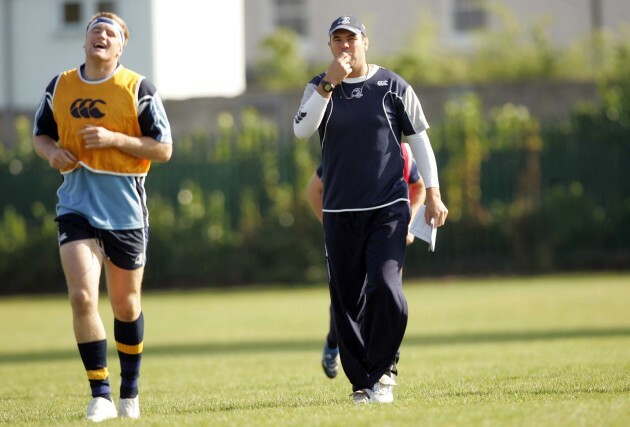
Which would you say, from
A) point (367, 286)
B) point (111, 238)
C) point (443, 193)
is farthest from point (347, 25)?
point (443, 193)

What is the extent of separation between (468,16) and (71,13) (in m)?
11.0

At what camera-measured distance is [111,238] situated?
7262 mm

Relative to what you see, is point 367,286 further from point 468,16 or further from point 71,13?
point 468,16

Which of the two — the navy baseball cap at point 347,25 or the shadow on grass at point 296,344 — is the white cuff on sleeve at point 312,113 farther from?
the shadow on grass at point 296,344

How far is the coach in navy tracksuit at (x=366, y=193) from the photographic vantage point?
7605 millimetres

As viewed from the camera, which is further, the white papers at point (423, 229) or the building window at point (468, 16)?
the building window at point (468, 16)

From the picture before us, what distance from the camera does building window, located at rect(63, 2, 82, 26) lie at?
3048 centimetres

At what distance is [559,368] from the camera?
9352mm

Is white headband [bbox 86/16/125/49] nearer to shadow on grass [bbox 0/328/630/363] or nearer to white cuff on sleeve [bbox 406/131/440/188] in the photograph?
white cuff on sleeve [bbox 406/131/440/188]

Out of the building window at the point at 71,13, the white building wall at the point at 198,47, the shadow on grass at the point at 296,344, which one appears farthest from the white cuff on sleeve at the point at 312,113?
the building window at the point at 71,13

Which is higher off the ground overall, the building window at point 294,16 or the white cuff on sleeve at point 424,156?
the building window at point 294,16

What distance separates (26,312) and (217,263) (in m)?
4.89

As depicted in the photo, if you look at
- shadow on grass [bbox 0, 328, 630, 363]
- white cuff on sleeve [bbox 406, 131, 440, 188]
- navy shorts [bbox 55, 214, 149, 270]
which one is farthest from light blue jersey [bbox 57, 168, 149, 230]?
shadow on grass [bbox 0, 328, 630, 363]

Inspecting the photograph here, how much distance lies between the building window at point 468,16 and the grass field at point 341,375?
1273 cm
